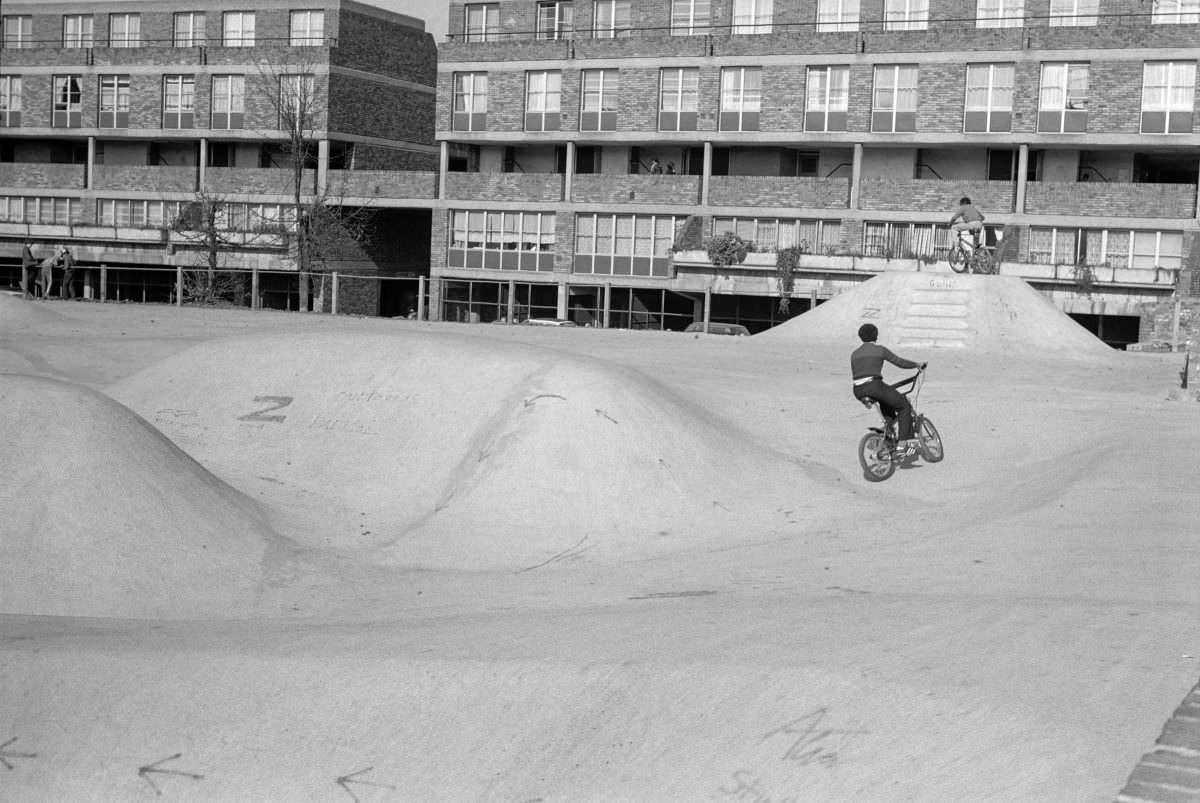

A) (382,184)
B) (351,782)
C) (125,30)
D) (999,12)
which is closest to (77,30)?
(125,30)

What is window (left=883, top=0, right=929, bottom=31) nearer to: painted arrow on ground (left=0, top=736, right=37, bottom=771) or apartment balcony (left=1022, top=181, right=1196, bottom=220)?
apartment balcony (left=1022, top=181, right=1196, bottom=220)

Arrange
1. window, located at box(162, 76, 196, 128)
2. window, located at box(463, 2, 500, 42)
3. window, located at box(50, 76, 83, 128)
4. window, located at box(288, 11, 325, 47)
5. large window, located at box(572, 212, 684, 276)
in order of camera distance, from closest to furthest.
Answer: large window, located at box(572, 212, 684, 276)
window, located at box(463, 2, 500, 42)
window, located at box(288, 11, 325, 47)
window, located at box(162, 76, 196, 128)
window, located at box(50, 76, 83, 128)

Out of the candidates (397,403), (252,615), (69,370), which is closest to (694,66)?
(69,370)

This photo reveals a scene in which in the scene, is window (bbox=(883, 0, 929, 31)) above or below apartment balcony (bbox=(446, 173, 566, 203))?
above

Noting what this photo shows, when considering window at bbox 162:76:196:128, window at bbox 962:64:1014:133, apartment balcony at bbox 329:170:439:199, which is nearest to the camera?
window at bbox 962:64:1014:133

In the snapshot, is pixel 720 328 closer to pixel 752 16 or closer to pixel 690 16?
pixel 752 16

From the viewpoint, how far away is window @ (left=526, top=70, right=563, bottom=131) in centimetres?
5703

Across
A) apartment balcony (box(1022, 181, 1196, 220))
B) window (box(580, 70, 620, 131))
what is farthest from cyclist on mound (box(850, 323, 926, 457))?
window (box(580, 70, 620, 131))

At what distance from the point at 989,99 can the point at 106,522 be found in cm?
4121

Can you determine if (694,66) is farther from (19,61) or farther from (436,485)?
(436,485)

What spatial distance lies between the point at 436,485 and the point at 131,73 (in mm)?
52817

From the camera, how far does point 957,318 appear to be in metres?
33.3

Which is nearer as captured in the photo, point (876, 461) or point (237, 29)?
point (876, 461)

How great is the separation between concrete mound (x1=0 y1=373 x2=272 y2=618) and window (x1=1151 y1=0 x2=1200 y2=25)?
4121 cm
